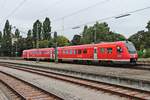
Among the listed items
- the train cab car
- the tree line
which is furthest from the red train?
the tree line

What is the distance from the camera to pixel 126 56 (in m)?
31.8

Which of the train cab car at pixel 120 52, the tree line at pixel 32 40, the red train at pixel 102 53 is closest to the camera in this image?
the train cab car at pixel 120 52

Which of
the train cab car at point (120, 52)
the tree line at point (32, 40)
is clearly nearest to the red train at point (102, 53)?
the train cab car at point (120, 52)

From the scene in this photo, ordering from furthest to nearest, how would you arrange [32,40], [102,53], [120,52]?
1. [32,40]
2. [102,53]
3. [120,52]

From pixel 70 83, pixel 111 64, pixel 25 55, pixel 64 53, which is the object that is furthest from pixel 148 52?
pixel 70 83

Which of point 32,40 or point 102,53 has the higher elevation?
A: point 32,40

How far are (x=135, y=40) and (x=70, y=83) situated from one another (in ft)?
331

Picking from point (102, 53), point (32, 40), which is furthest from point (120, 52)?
point (32, 40)

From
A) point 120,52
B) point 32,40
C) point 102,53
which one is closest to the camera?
point 120,52

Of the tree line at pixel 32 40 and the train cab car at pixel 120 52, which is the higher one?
the tree line at pixel 32 40

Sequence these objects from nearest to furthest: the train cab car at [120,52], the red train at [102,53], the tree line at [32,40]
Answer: the train cab car at [120,52] < the red train at [102,53] < the tree line at [32,40]

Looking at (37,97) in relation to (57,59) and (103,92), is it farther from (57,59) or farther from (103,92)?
(57,59)

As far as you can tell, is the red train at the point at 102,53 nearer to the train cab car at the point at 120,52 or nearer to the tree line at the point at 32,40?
the train cab car at the point at 120,52

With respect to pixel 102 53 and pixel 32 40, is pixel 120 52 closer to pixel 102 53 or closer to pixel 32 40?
pixel 102 53
